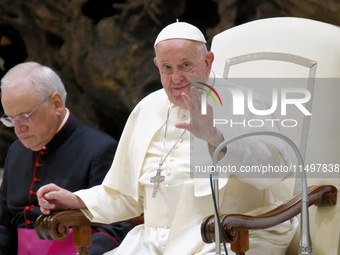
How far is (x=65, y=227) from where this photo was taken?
3396 millimetres

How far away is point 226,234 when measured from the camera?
282 centimetres

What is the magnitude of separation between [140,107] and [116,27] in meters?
1.96

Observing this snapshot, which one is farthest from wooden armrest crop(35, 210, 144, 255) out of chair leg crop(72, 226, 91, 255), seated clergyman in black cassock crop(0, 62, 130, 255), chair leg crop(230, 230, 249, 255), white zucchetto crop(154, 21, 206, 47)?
white zucchetto crop(154, 21, 206, 47)

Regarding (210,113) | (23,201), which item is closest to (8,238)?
(23,201)

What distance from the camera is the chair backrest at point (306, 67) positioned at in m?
3.43

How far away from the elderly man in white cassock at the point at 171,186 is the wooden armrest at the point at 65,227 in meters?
0.04

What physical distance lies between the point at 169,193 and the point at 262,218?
1.93ft

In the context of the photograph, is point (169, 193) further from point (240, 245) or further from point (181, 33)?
point (181, 33)

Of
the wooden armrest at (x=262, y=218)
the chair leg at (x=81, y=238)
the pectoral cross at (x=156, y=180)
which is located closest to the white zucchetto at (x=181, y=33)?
the pectoral cross at (x=156, y=180)

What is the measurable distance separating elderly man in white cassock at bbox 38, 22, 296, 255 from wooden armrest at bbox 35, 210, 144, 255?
4 cm

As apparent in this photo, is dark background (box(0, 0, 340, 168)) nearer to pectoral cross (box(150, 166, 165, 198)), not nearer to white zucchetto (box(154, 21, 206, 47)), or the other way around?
white zucchetto (box(154, 21, 206, 47))

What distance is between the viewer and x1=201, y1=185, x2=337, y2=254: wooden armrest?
2.75 metres

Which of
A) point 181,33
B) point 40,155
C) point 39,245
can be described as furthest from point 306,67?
point 39,245

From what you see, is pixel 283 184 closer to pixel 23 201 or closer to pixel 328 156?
pixel 328 156
